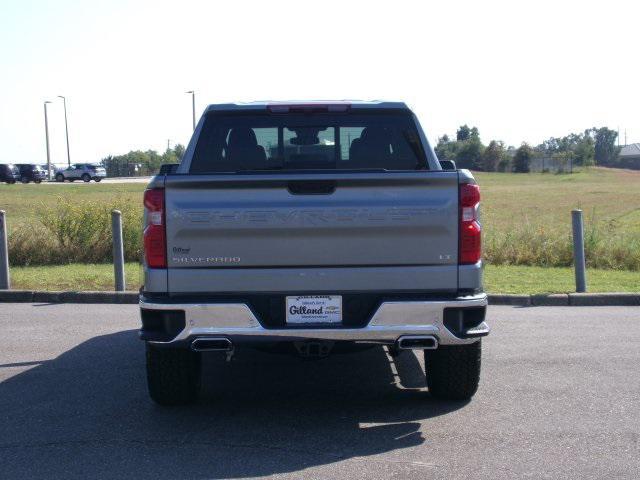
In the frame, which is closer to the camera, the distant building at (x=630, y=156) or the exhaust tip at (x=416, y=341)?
the exhaust tip at (x=416, y=341)

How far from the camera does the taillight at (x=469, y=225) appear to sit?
5234mm

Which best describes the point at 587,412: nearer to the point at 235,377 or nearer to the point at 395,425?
the point at 395,425

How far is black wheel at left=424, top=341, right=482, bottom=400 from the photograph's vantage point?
234 inches

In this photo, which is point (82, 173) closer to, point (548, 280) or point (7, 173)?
point (7, 173)

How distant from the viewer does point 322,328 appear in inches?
208

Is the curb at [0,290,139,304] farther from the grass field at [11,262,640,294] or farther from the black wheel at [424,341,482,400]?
the black wheel at [424,341,482,400]

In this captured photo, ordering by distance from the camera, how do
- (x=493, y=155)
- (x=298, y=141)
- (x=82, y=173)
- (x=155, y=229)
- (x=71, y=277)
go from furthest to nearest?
(x=493, y=155), (x=82, y=173), (x=71, y=277), (x=298, y=141), (x=155, y=229)

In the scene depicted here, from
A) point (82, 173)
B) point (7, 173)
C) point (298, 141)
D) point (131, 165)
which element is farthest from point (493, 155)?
point (298, 141)

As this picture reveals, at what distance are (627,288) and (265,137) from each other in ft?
23.2

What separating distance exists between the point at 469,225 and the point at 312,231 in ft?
3.22

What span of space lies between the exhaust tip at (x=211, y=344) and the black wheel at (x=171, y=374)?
47cm

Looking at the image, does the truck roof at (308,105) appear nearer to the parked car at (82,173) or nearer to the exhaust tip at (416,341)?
the exhaust tip at (416,341)

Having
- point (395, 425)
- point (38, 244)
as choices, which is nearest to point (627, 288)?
point (395, 425)

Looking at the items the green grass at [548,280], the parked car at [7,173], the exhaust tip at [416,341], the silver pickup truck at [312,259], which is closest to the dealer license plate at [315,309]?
the silver pickup truck at [312,259]
